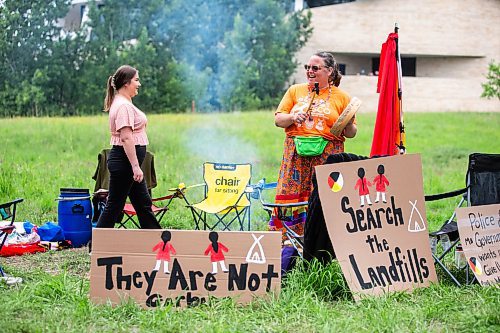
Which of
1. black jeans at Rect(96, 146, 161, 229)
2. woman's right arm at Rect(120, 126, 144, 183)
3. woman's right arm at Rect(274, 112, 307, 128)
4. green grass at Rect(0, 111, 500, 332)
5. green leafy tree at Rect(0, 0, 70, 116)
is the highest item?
green leafy tree at Rect(0, 0, 70, 116)

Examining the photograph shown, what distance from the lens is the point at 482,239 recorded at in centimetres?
450

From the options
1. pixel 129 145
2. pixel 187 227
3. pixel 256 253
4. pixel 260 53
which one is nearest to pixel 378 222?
pixel 256 253

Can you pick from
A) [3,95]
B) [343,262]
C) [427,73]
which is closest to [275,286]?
[343,262]

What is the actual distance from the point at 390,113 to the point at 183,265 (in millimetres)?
1897

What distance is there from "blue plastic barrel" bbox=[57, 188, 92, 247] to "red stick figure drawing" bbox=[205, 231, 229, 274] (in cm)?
219

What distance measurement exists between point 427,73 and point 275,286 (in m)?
23.8

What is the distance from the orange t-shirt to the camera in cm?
492

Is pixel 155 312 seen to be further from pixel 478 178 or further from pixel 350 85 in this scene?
pixel 350 85

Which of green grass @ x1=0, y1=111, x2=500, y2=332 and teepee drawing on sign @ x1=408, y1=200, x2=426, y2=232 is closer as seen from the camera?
green grass @ x1=0, y1=111, x2=500, y2=332

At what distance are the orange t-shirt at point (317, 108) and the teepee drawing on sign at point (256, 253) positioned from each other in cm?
125

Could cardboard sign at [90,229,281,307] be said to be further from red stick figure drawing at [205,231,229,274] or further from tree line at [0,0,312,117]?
tree line at [0,0,312,117]

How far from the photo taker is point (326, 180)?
13.8 ft

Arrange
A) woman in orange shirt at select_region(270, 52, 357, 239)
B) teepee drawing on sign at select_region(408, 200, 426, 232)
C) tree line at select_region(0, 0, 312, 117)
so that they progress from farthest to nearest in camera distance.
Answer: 1. tree line at select_region(0, 0, 312, 117)
2. woman in orange shirt at select_region(270, 52, 357, 239)
3. teepee drawing on sign at select_region(408, 200, 426, 232)

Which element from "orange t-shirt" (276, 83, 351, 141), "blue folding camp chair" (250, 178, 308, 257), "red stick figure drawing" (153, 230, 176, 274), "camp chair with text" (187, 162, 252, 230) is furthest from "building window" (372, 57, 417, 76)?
"red stick figure drawing" (153, 230, 176, 274)
